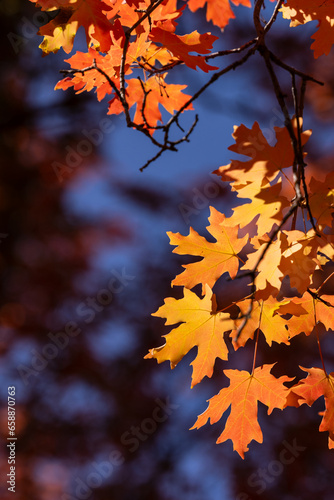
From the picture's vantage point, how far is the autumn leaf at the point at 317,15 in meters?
1.23

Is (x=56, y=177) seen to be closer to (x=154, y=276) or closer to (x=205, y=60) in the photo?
(x=154, y=276)

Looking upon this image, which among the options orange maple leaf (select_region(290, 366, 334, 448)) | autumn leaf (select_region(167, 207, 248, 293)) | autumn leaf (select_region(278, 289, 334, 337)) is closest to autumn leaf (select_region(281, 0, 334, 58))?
autumn leaf (select_region(167, 207, 248, 293))

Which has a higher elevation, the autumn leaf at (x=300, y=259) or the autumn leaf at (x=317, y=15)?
the autumn leaf at (x=317, y=15)

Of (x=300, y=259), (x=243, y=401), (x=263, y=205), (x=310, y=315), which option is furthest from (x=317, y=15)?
(x=243, y=401)

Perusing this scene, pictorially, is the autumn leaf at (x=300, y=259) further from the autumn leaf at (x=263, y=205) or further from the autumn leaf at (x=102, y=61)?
the autumn leaf at (x=102, y=61)

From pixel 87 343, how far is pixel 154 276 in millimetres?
1164

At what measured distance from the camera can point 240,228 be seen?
1.05 m

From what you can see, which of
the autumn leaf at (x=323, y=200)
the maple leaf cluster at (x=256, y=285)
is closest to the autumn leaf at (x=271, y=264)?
the maple leaf cluster at (x=256, y=285)

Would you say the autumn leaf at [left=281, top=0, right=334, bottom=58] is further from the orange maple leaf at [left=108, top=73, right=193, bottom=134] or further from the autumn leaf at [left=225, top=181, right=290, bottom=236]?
the autumn leaf at [left=225, top=181, right=290, bottom=236]

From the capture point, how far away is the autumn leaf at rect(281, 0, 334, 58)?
1.23 m

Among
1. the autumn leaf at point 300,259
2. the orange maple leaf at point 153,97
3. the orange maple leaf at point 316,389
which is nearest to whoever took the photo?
the autumn leaf at point 300,259

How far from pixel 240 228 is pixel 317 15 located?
721 millimetres

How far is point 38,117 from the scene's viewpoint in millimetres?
6312

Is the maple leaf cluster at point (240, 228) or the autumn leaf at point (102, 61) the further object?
the autumn leaf at point (102, 61)
